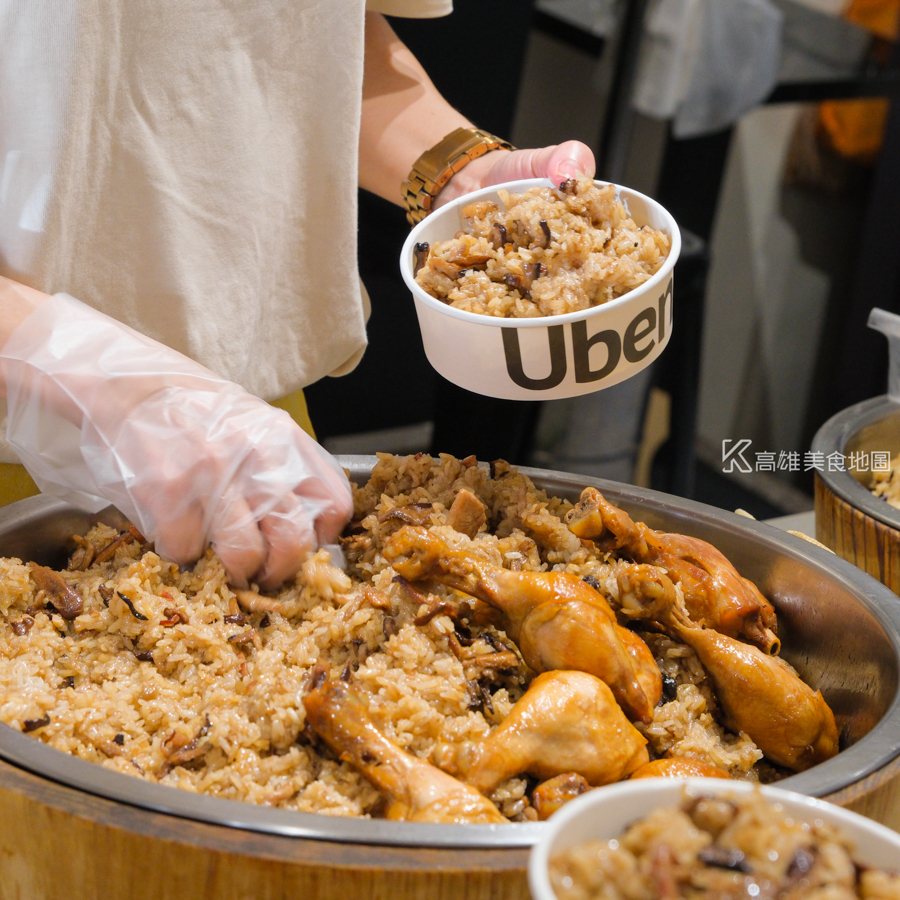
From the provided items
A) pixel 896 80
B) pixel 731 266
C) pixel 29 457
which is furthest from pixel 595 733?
pixel 731 266

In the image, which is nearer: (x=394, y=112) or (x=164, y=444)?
(x=164, y=444)

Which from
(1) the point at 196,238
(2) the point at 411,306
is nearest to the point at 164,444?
(1) the point at 196,238

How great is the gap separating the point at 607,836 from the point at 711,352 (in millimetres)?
5351

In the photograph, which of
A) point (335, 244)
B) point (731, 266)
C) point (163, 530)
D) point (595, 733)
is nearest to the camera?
point (595, 733)

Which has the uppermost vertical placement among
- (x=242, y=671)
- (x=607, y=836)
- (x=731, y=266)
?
(x=607, y=836)

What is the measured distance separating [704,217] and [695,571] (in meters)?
3.96

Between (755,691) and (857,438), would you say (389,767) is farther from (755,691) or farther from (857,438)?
(857,438)

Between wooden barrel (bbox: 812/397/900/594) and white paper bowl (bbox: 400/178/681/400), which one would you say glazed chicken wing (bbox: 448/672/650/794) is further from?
wooden barrel (bbox: 812/397/900/594)

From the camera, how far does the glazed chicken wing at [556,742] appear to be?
97cm

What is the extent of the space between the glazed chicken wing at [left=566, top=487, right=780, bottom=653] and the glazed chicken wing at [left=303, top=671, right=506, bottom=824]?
463 mm

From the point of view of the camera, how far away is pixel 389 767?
37.4 inches

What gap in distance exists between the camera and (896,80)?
451cm

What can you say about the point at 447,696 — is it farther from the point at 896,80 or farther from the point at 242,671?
the point at 896,80

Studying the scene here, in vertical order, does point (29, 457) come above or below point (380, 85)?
below
